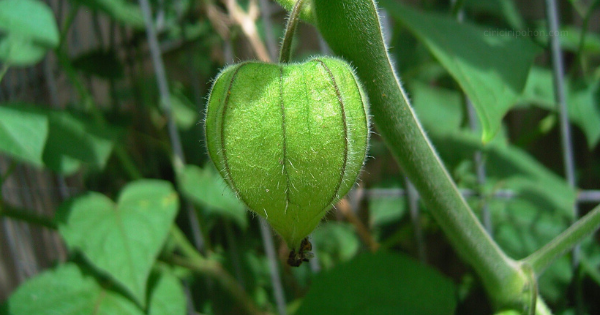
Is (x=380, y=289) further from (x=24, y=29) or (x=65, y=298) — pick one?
(x=24, y=29)

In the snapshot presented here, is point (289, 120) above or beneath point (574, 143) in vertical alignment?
above

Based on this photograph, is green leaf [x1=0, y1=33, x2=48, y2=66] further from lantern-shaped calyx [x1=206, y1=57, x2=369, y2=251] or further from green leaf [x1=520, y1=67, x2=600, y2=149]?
green leaf [x1=520, y1=67, x2=600, y2=149]

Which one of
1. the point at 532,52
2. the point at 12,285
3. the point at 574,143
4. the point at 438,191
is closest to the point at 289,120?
the point at 438,191

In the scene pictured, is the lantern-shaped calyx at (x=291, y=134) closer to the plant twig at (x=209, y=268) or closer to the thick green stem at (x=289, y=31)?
the thick green stem at (x=289, y=31)

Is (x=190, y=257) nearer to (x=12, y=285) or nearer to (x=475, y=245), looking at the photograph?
(x=475, y=245)

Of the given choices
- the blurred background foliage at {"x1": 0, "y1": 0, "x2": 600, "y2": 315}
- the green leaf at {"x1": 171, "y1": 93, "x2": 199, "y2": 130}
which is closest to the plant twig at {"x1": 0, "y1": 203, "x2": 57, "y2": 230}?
the blurred background foliage at {"x1": 0, "y1": 0, "x2": 600, "y2": 315}
